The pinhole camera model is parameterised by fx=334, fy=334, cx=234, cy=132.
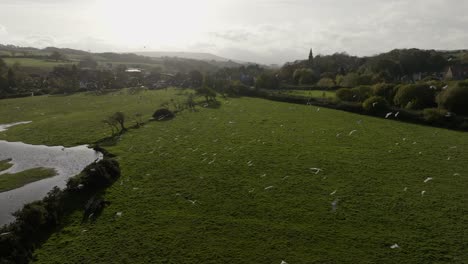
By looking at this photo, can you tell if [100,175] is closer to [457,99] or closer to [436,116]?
[436,116]

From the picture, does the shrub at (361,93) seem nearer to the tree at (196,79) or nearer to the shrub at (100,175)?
the shrub at (100,175)

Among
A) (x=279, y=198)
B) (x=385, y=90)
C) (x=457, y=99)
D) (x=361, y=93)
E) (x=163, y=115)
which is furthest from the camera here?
(x=361, y=93)

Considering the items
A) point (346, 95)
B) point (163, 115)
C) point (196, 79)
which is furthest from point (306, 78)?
point (163, 115)

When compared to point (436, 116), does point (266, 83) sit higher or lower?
higher

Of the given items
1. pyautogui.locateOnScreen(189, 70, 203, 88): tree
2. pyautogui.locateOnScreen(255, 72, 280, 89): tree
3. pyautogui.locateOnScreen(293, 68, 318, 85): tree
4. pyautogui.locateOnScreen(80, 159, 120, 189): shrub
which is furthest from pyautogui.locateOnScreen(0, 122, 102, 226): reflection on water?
pyautogui.locateOnScreen(293, 68, 318, 85): tree

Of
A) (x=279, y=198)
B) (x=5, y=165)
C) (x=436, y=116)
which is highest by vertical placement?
(x=436, y=116)

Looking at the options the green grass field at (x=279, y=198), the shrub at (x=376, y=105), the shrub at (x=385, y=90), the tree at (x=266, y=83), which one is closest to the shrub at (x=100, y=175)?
the green grass field at (x=279, y=198)

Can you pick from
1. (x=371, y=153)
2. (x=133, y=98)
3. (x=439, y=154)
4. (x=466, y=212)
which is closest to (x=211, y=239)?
(x=466, y=212)

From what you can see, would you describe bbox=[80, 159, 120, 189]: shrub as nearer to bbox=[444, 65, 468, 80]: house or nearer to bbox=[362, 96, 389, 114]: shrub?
bbox=[362, 96, 389, 114]: shrub
